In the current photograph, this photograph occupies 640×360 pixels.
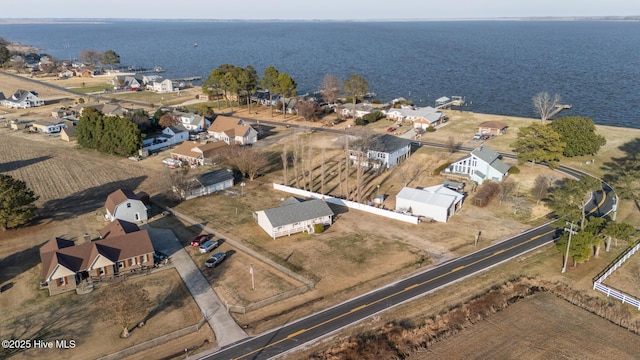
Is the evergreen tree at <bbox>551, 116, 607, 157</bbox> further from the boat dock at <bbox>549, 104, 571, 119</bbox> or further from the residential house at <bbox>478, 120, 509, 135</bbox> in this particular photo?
the boat dock at <bbox>549, 104, 571, 119</bbox>

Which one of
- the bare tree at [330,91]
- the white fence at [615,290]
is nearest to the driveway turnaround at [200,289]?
the white fence at [615,290]

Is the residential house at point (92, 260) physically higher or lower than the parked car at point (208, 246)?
higher

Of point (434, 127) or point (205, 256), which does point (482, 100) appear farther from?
point (205, 256)

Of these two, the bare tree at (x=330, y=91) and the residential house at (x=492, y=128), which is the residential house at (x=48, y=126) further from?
the residential house at (x=492, y=128)

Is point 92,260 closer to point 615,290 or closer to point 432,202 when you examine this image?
point 432,202

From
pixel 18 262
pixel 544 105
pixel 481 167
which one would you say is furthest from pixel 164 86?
pixel 544 105

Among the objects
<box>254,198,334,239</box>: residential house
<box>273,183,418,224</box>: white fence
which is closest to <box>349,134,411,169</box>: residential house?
<box>273,183,418,224</box>: white fence

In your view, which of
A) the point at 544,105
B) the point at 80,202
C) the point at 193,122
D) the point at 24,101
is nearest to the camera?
the point at 80,202
